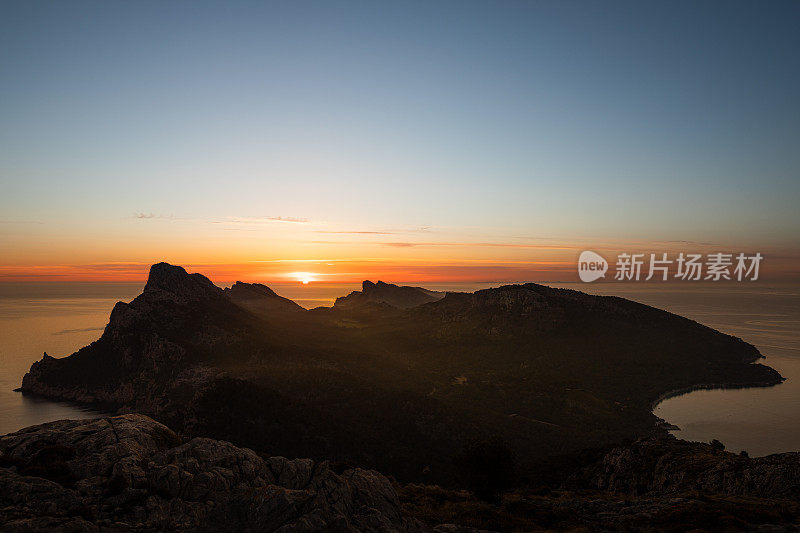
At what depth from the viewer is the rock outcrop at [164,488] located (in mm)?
27781

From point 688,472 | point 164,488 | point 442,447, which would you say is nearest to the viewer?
point 164,488

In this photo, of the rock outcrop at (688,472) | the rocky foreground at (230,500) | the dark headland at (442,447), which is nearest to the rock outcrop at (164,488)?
the rocky foreground at (230,500)

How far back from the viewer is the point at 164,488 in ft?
103

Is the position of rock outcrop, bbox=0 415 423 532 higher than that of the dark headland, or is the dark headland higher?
rock outcrop, bbox=0 415 423 532

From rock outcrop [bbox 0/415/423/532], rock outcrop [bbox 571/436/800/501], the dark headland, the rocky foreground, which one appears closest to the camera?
rock outcrop [bbox 0/415/423/532]

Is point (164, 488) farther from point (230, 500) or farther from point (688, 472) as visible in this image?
point (688, 472)

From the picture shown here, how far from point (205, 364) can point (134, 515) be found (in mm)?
191007

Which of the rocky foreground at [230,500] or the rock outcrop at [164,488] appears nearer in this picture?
the rock outcrop at [164,488]

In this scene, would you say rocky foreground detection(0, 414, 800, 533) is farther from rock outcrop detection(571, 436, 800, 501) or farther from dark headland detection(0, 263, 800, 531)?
rock outcrop detection(571, 436, 800, 501)

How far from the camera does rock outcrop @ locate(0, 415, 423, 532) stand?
27781mm

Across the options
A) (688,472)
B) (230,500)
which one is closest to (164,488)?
(230,500)

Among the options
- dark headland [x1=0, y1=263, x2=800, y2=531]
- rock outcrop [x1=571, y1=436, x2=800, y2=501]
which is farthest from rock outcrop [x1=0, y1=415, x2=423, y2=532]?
rock outcrop [x1=571, y1=436, x2=800, y2=501]

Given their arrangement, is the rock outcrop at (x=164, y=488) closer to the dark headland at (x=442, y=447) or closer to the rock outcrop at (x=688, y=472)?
the dark headland at (x=442, y=447)

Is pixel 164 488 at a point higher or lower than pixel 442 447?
higher
